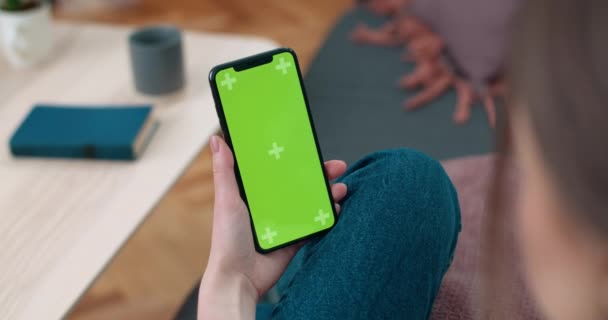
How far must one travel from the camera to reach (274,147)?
0.72 m

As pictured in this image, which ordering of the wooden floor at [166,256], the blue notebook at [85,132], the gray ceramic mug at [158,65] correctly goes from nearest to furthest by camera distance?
1. the blue notebook at [85,132]
2. the gray ceramic mug at [158,65]
3. the wooden floor at [166,256]

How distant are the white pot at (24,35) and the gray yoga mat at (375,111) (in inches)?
16.8

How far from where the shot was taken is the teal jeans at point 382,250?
2.02 ft

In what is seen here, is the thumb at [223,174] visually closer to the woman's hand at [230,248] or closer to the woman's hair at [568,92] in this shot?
the woman's hand at [230,248]

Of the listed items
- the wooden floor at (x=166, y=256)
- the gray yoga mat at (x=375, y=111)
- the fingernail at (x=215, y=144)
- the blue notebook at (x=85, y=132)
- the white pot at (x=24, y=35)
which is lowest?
the wooden floor at (x=166, y=256)

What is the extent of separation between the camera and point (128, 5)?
2533 mm

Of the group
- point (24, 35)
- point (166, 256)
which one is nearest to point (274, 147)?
point (24, 35)

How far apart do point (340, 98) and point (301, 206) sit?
2.10 ft

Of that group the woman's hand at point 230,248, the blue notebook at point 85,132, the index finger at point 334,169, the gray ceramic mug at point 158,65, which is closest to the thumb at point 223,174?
the woman's hand at point 230,248

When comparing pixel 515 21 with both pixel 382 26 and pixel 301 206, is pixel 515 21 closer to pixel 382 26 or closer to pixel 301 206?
pixel 301 206

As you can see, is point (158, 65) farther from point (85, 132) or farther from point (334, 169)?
point (334, 169)

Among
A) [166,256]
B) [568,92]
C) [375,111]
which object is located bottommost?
[166,256]

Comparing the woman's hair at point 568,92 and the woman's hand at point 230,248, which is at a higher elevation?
the woman's hair at point 568,92

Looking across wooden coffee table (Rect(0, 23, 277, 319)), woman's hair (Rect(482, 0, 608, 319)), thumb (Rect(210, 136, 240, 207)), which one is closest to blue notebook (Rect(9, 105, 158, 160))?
wooden coffee table (Rect(0, 23, 277, 319))
